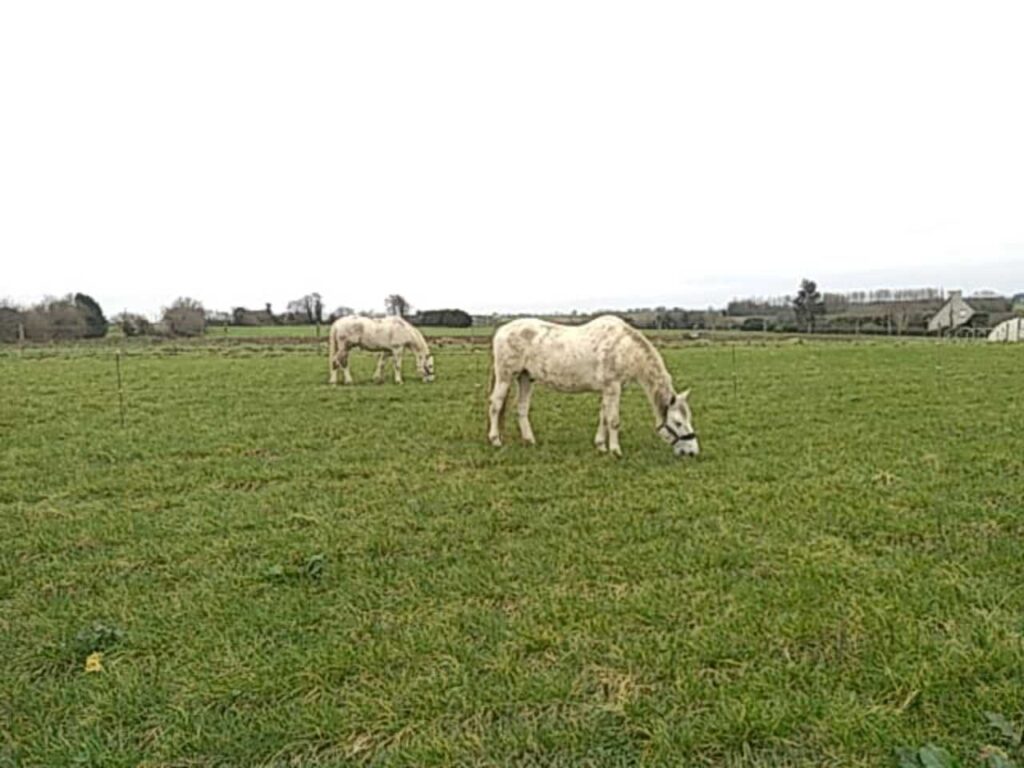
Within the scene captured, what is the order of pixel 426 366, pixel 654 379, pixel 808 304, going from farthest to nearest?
pixel 808 304 → pixel 426 366 → pixel 654 379

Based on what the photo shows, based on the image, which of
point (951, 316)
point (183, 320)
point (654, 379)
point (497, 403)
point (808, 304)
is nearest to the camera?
point (654, 379)

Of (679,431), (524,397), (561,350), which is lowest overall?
(679,431)

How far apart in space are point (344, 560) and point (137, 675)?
Result: 6.07ft

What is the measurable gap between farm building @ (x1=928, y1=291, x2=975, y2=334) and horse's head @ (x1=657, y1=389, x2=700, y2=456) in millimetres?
53890

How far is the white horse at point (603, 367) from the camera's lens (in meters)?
9.43

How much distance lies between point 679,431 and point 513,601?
5010 mm

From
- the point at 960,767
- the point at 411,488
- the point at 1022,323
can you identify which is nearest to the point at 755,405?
the point at 411,488

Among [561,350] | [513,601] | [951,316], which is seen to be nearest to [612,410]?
[561,350]

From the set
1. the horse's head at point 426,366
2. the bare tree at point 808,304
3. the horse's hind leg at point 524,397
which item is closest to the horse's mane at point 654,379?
the horse's hind leg at point 524,397

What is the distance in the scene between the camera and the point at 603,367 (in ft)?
31.4

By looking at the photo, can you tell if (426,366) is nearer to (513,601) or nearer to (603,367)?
(603,367)

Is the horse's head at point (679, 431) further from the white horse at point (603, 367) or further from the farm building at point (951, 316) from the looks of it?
the farm building at point (951, 316)

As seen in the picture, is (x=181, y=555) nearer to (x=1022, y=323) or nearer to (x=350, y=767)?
(x=350, y=767)

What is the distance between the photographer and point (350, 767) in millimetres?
3191
